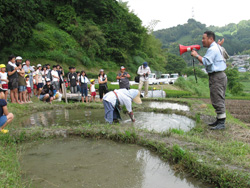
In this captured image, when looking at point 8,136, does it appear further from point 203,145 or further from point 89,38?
point 89,38

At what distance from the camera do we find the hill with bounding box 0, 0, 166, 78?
18.7m

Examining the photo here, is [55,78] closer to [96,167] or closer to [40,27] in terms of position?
[96,167]

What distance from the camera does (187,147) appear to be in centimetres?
362

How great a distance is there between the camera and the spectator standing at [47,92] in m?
9.77

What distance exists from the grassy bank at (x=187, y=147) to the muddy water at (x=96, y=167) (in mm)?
172

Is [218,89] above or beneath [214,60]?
beneath

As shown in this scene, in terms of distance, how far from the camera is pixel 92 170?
10.6ft

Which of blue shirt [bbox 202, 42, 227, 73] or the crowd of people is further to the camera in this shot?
the crowd of people

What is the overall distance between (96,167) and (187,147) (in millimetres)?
1509

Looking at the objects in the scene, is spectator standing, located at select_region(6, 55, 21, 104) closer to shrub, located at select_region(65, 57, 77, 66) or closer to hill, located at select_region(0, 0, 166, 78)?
hill, located at select_region(0, 0, 166, 78)

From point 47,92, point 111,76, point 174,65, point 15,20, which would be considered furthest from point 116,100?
point 174,65

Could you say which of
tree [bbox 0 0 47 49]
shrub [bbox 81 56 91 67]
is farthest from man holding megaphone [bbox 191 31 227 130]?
shrub [bbox 81 56 91 67]

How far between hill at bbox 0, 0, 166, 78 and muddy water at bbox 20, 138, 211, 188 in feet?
53.8

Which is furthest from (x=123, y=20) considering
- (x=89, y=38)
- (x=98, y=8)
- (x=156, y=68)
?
(x=156, y=68)
